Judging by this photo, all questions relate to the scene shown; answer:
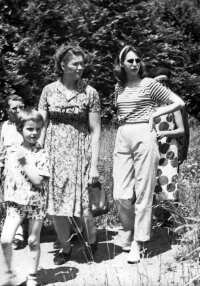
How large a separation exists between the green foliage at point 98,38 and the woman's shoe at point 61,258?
5905 mm

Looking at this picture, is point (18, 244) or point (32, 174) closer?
point (32, 174)

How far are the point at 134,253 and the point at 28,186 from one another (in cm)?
112

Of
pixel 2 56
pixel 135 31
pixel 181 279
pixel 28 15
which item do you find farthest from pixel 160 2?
pixel 181 279

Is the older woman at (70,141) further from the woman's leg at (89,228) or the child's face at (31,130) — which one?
the child's face at (31,130)

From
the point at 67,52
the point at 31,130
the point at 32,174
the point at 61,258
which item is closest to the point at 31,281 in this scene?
the point at 61,258

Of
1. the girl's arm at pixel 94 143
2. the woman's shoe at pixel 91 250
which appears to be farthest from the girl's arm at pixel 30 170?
the woman's shoe at pixel 91 250

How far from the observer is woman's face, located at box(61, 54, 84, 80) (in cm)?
397

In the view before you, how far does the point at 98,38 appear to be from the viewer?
11000mm

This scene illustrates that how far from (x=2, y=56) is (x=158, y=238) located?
6032 mm

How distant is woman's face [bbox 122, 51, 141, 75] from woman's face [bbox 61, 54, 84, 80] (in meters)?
0.38

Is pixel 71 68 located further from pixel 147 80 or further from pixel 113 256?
pixel 113 256

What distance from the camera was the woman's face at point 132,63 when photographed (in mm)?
4070

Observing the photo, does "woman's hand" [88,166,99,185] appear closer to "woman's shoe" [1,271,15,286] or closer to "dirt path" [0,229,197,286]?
"dirt path" [0,229,197,286]

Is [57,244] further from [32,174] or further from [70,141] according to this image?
[32,174]
